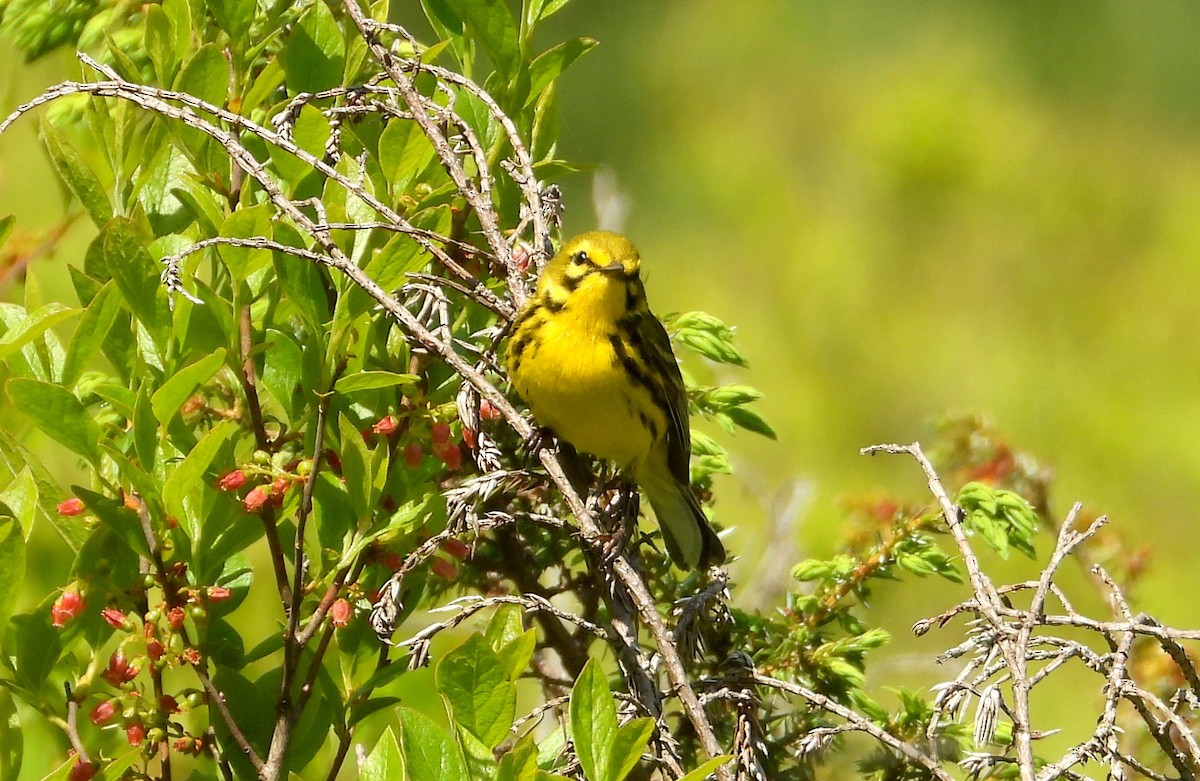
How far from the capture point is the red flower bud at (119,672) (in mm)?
1205

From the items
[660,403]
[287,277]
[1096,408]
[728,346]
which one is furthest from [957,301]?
[287,277]

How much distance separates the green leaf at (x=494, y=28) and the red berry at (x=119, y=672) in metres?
0.69

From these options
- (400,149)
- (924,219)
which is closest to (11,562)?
(400,149)

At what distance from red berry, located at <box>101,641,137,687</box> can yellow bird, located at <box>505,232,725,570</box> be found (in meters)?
0.83

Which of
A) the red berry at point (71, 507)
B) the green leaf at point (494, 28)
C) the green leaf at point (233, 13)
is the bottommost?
the red berry at point (71, 507)

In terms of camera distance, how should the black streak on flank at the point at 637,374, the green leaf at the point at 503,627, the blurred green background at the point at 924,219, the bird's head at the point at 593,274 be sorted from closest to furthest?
the green leaf at the point at 503,627 → the bird's head at the point at 593,274 → the black streak on flank at the point at 637,374 → the blurred green background at the point at 924,219

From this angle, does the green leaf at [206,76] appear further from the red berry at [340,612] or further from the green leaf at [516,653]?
the green leaf at [516,653]

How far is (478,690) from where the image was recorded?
3.39ft

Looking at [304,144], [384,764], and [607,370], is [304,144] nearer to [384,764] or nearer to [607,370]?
[384,764]

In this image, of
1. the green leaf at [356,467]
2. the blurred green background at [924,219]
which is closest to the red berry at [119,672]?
the green leaf at [356,467]

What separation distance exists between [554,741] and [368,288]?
530 millimetres

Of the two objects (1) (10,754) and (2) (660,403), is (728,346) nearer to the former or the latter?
(2) (660,403)

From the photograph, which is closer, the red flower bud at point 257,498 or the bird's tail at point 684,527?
the red flower bud at point 257,498

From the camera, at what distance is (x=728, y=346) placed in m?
1.65
